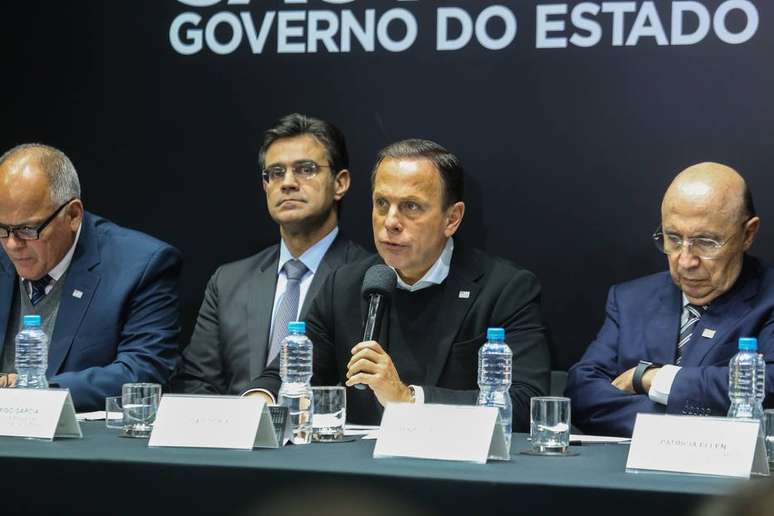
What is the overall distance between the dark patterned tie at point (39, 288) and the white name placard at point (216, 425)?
1.70 metres

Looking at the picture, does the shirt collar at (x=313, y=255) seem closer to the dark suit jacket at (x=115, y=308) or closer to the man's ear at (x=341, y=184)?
the man's ear at (x=341, y=184)

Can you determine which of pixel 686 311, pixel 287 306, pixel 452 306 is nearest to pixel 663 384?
pixel 686 311

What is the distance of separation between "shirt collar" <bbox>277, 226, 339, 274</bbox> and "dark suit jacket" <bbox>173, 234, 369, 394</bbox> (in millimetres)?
21

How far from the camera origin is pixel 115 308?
4.12 m

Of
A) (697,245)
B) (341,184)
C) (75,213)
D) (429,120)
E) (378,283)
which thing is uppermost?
(429,120)

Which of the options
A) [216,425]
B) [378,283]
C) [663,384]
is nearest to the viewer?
[216,425]

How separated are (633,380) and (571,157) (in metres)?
1.06

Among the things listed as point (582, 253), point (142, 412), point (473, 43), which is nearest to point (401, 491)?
point (142, 412)

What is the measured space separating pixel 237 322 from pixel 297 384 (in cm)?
154

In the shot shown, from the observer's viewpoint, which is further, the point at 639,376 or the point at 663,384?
the point at 639,376

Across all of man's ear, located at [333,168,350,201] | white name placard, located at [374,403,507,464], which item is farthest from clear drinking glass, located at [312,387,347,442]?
man's ear, located at [333,168,350,201]

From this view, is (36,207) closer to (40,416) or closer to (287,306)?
(287,306)

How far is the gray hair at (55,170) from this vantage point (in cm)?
412

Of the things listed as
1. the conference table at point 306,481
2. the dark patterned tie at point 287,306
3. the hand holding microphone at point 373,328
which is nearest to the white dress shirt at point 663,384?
the hand holding microphone at point 373,328
